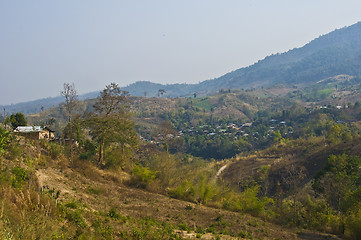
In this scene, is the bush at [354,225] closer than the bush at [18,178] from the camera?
No

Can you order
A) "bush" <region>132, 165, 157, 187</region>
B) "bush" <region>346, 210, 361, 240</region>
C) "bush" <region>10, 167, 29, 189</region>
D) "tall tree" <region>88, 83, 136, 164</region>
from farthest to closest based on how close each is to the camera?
"tall tree" <region>88, 83, 136, 164</region>
"bush" <region>132, 165, 157, 187</region>
"bush" <region>346, 210, 361, 240</region>
"bush" <region>10, 167, 29, 189</region>

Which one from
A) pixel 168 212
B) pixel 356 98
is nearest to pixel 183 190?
pixel 168 212

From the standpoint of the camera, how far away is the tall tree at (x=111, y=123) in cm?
2025

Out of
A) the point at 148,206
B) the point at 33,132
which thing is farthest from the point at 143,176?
the point at 33,132

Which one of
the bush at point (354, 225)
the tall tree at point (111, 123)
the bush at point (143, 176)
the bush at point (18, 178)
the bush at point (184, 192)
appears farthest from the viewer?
the tall tree at point (111, 123)

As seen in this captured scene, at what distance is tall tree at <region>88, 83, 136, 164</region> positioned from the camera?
20250mm

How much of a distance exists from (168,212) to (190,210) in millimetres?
1515

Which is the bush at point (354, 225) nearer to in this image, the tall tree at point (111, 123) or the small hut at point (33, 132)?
the tall tree at point (111, 123)

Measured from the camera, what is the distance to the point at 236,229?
1275 cm

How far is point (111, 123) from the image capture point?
20.5 metres

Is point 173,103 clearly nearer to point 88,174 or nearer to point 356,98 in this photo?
point 356,98

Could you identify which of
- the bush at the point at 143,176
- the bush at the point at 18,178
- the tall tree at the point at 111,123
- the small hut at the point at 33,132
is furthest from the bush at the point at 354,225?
the small hut at the point at 33,132

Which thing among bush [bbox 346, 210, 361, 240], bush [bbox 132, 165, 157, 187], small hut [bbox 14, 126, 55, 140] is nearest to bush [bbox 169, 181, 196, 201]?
bush [bbox 132, 165, 157, 187]

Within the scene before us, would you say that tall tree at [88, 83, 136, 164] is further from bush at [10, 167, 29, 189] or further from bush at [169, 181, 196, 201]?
bush at [10, 167, 29, 189]
